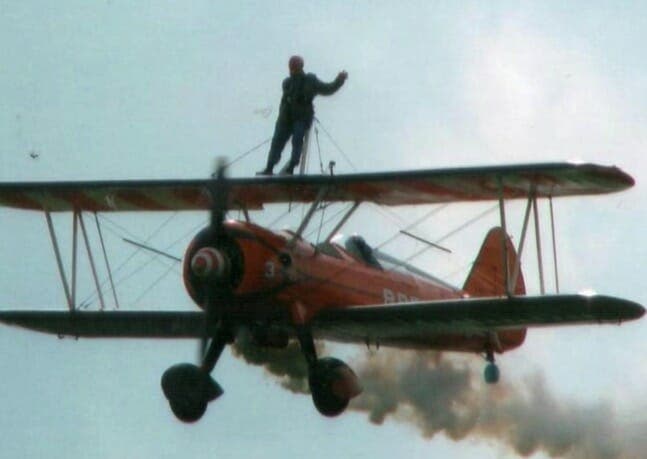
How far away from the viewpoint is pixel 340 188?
34.6 m

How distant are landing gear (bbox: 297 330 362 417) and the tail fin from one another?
4.48m

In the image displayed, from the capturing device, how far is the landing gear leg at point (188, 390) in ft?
108

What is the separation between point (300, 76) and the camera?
34656 mm

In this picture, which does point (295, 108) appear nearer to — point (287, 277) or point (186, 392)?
point (287, 277)

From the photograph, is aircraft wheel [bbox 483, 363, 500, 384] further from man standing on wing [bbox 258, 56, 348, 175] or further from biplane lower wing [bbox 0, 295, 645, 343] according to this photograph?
man standing on wing [bbox 258, 56, 348, 175]

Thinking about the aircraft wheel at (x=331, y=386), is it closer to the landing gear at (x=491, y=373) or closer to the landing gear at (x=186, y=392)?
the landing gear at (x=186, y=392)

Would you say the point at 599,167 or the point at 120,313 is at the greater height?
the point at 599,167

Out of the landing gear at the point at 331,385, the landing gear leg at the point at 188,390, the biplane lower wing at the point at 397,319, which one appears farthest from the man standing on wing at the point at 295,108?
the landing gear leg at the point at 188,390

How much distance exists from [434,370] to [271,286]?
415 centimetres

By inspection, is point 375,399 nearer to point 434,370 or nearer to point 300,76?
point 434,370

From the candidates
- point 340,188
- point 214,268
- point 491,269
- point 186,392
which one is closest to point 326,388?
point 186,392

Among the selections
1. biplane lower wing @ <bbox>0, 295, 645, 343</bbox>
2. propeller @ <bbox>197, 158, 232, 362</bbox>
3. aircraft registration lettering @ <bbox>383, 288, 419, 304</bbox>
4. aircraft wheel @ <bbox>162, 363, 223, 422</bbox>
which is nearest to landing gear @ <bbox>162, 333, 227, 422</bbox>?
aircraft wheel @ <bbox>162, 363, 223, 422</bbox>

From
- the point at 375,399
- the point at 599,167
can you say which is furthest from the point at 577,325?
the point at 375,399

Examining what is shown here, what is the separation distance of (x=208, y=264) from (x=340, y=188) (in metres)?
2.20
